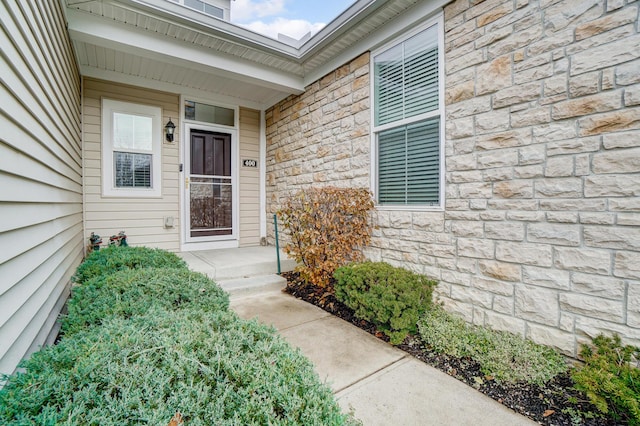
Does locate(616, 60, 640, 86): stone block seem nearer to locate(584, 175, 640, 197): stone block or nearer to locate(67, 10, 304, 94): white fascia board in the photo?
locate(584, 175, 640, 197): stone block

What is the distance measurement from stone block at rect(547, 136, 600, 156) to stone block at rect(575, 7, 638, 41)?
71 centimetres

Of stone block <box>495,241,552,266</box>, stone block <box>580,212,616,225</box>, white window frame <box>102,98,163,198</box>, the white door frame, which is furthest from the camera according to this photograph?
the white door frame

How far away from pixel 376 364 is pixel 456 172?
1843 millimetres

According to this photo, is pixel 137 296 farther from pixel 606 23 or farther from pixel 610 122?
pixel 606 23

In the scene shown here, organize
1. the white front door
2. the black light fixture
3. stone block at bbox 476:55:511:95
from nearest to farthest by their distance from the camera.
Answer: stone block at bbox 476:55:511:95 → the black light fixture → the white front door

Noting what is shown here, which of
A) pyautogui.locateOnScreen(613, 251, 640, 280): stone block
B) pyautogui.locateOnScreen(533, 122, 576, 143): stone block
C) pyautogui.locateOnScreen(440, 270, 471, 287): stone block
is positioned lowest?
pyautogui.locateOnScreen(440, 270, 471, 287): stone block

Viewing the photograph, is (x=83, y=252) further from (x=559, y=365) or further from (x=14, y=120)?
(x=559, y=365)

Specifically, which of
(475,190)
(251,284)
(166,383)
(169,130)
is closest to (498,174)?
(475,190)

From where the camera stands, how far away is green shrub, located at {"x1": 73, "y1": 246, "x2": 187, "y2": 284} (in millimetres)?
2418

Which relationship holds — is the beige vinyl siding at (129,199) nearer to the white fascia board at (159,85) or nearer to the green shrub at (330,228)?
the white fascia board at (159,85)

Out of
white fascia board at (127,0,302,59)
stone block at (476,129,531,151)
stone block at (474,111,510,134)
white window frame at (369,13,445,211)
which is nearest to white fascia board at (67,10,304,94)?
white fascia board at (127,0,302,59)

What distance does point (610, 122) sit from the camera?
1923 millimetres

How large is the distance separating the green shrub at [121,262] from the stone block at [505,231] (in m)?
2.68

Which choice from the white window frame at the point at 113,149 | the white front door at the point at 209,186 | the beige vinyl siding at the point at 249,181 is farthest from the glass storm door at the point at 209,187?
Result: the white window frame at the point at 113,149
